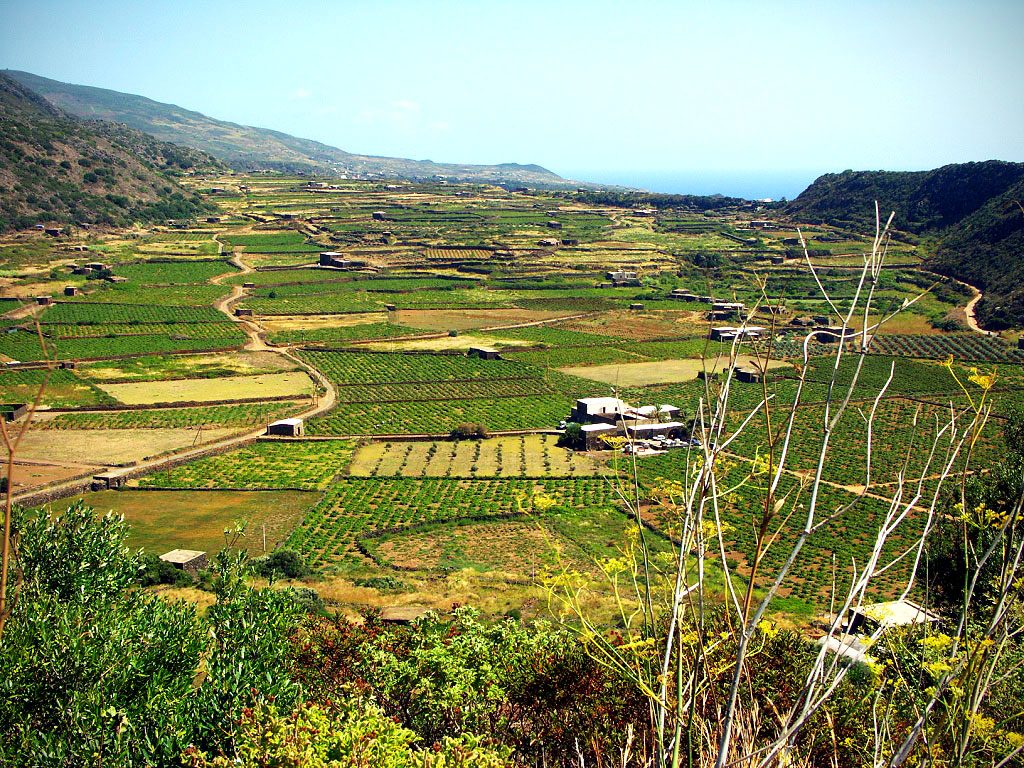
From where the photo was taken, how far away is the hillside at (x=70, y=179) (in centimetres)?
9462

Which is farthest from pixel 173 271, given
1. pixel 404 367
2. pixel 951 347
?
pixel 951 347

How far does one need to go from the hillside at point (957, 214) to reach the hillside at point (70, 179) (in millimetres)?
87935

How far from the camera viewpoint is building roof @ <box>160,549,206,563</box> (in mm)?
25984

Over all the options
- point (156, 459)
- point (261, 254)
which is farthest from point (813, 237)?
point (156, 459)

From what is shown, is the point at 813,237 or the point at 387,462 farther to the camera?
the point at 813,237

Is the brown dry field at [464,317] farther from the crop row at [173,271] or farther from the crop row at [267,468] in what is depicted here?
the crop row at [267,468]

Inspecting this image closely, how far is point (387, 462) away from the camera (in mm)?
37406

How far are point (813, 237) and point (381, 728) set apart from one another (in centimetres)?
9865

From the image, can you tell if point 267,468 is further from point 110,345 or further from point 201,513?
point 110,345

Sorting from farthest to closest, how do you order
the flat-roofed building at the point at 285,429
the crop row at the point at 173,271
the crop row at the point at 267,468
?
the crop row at the point at 173,271 < the flat-roofed building at the point at 285,429 < the crop row at the point at 267,468

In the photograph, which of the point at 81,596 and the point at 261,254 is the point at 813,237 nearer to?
the point at 261,254

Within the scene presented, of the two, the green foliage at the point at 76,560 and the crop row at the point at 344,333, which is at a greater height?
the green foliage at the point at 76,560

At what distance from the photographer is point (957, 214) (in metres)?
98.2

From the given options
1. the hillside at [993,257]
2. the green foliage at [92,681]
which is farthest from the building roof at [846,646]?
the hillside at [993,257]
